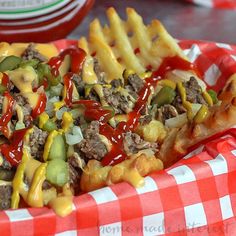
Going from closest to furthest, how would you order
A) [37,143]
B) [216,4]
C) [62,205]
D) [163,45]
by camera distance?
[62,205], [37,143], [163,45], [216,4]

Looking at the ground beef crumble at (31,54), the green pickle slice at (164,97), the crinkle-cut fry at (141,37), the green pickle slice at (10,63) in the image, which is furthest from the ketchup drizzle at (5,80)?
the crinkle-cut fry at (141,37)

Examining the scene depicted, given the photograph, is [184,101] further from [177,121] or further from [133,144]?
[133,144]

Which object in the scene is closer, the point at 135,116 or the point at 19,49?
the point at 135,116

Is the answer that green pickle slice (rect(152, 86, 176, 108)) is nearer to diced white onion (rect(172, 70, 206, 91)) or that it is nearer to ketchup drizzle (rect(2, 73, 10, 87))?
diced white onion (rect(172, 70, 206, 91))

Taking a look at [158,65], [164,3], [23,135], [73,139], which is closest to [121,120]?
[73,139]

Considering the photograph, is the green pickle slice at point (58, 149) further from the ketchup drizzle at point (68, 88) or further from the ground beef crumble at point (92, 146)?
the ketchup drizzle at point (68, 88)

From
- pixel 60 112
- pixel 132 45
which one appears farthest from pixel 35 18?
pixel 60 112
